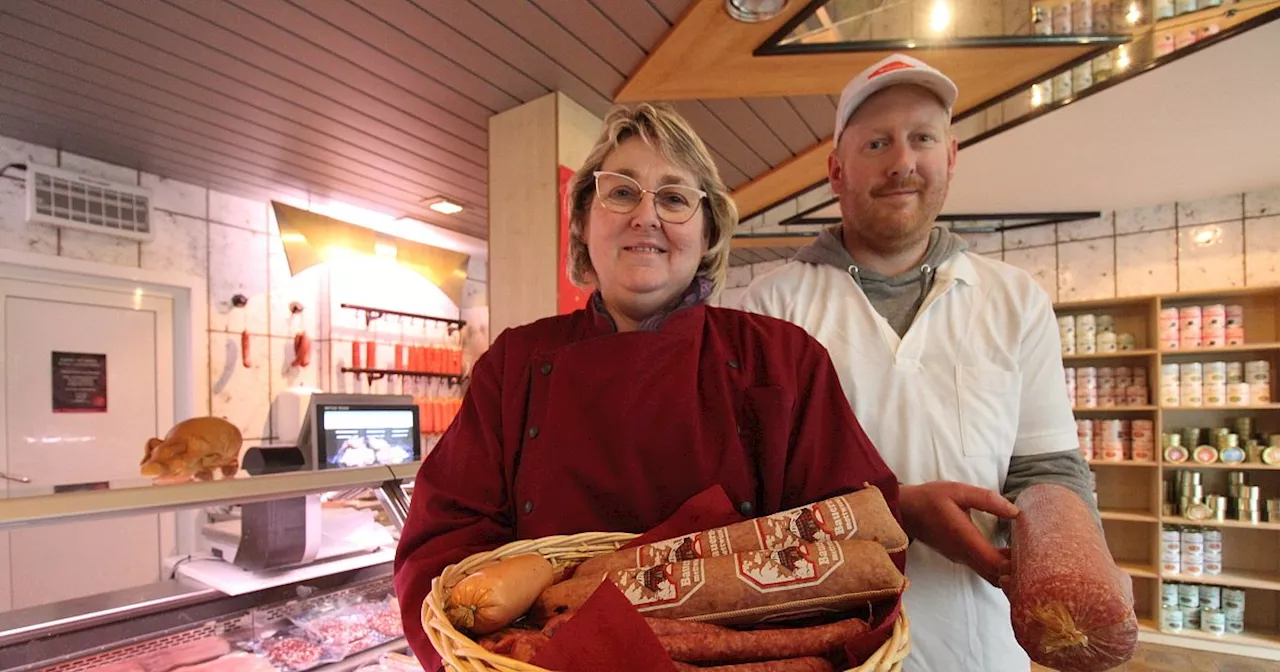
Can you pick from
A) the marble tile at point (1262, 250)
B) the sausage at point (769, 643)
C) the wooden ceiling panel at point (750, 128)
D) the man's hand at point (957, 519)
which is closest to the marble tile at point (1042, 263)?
the marble tile at point (1262, 250)

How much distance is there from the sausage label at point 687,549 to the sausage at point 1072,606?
368mm

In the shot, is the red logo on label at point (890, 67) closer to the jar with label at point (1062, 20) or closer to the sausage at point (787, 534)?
the sausage at point (787, 534)

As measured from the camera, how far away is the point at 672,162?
111cm

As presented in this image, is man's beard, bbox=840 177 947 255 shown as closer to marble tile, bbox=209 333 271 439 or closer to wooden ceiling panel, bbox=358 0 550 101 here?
wooden ceiling panel, bbox=358 0 550 101

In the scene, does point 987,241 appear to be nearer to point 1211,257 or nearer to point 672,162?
point 1211,257

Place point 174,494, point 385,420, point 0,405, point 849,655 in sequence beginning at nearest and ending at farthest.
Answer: point 849,655 → point 174,494 → point 0,405 → point 385,420

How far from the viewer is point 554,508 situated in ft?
3.32

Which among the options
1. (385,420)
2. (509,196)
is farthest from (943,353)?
(385,420)

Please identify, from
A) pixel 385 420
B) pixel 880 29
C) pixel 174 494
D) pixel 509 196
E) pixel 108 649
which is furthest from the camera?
pixel 385 420

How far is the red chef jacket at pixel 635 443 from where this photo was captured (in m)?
1.01

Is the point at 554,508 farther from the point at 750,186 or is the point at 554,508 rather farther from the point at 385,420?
the point at 750,186

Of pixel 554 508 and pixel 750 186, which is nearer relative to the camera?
pixel 554 508

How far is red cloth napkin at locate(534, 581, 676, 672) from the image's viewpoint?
0.62 m

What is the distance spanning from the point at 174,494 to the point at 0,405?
358cm
